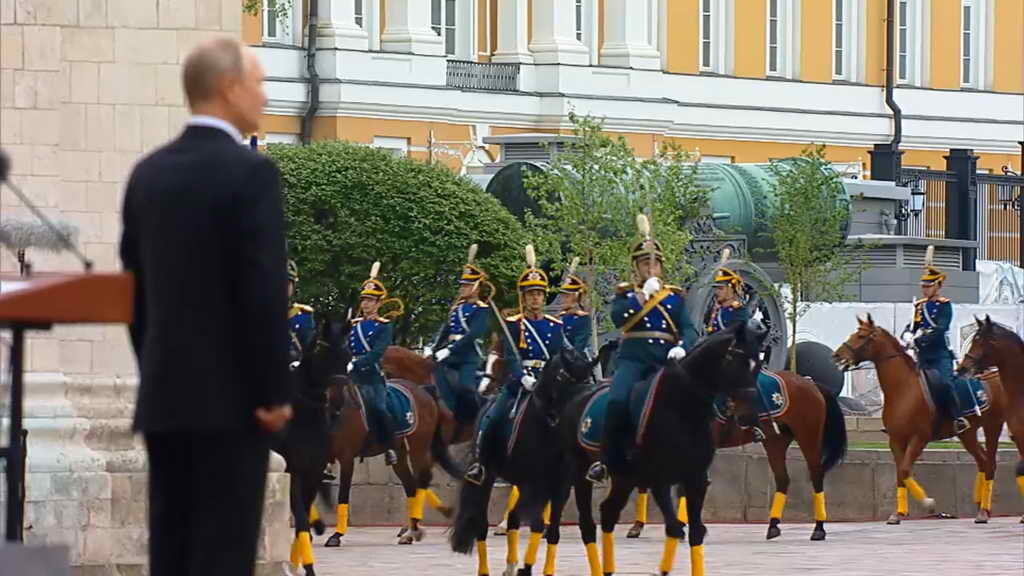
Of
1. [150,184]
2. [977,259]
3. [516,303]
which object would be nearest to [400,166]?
[516,303]

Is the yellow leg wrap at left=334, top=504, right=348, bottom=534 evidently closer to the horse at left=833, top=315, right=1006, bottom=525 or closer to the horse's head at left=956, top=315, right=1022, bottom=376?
the horse at left=833, top=315, right=1006, bottom=525

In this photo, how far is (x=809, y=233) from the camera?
115ft

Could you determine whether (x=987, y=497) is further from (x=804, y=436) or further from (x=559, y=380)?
(x=559, y=380)

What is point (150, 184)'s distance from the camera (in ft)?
25.8

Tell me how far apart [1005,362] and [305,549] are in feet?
25.0

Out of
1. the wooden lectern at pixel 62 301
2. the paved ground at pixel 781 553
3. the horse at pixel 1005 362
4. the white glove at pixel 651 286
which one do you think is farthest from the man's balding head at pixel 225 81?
the horse at pixel 1005 362

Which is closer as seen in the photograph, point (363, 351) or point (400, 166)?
point (363, 351)

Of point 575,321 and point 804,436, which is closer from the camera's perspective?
point 575,321

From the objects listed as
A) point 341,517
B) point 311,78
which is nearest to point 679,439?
point 341,517

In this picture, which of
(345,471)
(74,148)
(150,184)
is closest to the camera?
(150,184)

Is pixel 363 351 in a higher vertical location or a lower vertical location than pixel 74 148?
lower

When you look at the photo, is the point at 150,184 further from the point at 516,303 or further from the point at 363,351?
the point at 516,303

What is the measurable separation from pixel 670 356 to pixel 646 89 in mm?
50391

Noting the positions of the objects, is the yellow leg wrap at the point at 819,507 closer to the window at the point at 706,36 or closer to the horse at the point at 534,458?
the horse at the point at 534,458
